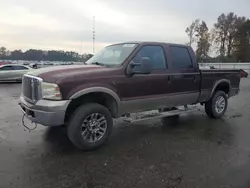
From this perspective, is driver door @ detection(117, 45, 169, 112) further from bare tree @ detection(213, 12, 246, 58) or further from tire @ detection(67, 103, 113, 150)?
bare tree @ detection(213, 12, 246, 58)

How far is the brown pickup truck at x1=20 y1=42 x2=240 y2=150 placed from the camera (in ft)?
15.4

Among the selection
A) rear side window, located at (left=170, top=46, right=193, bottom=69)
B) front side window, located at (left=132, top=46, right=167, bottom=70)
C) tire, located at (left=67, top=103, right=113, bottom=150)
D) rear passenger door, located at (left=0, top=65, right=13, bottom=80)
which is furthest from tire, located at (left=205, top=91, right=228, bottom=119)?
rear passenger door, located at (left=0, top=65, right=13, bottom=80)

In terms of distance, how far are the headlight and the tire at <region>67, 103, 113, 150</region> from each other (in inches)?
17.7

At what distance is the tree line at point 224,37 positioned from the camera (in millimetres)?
66688

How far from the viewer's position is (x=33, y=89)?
16.1 ft

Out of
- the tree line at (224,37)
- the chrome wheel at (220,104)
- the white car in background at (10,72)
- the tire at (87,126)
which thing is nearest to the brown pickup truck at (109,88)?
the tire at (87,126)

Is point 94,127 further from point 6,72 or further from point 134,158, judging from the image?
point 6,72

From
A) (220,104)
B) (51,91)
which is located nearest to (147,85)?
(51,91)

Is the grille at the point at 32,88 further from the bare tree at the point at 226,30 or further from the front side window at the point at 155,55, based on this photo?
the bare tree at the point at 226,30

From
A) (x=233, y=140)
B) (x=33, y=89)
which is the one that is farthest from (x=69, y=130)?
(x=233, y=140)

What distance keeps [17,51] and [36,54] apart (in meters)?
7.46

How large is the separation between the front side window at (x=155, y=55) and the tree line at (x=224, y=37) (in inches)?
2461

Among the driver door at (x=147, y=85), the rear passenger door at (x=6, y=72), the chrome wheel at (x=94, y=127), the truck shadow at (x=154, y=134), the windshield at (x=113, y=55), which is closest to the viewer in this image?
the chrome wheel at (x=94, y=127)

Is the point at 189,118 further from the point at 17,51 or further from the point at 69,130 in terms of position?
the point at 17,51
